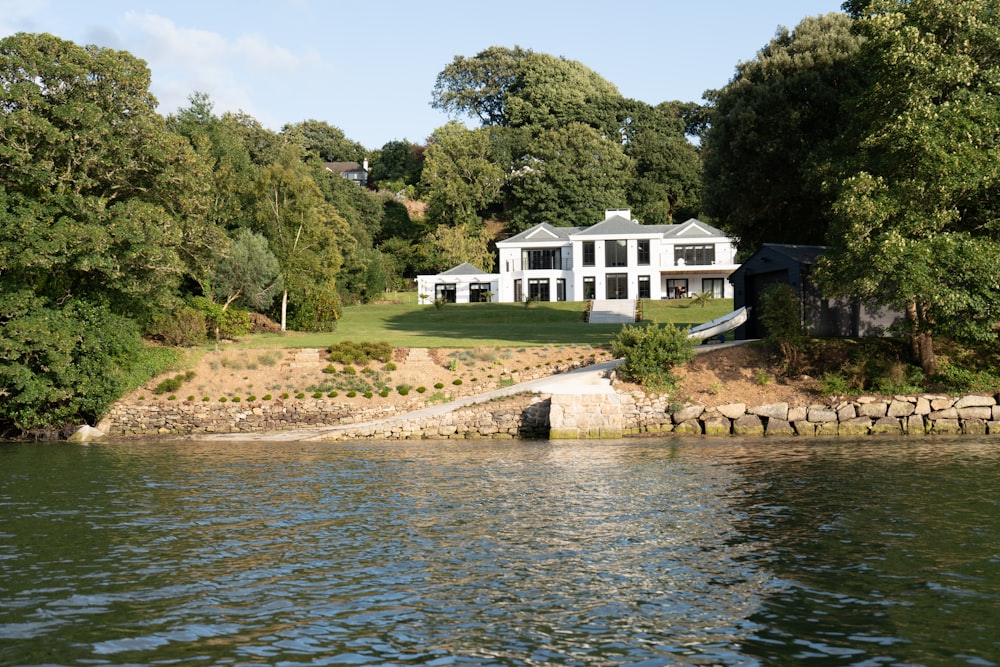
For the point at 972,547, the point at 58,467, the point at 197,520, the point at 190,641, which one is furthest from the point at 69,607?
the point at 58,467

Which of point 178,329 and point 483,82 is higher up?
point 483,82

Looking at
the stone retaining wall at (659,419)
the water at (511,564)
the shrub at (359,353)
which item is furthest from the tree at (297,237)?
the water at (511,564)

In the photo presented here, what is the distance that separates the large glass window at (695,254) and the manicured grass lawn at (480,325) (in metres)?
15.7

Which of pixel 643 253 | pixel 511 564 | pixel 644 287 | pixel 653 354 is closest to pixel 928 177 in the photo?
pixel 653 354

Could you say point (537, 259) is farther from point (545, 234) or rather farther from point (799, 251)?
point (799, 251)

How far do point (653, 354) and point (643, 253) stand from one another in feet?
162

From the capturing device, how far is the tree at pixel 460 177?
92.4m

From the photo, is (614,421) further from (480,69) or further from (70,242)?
(480,69)

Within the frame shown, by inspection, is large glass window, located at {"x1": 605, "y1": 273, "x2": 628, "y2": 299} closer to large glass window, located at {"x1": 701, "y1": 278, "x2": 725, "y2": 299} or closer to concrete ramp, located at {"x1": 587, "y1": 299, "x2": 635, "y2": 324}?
large glass window, located at {"x1": 701, "y1": 278, "x2": 725, "y2": 299}

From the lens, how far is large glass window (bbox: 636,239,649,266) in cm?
7975

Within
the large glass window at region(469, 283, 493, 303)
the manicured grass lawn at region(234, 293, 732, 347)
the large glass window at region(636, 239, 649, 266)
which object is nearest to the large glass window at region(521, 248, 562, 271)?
the large glass window at region(469, 283, 493, 303)

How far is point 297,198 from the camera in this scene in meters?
49.7

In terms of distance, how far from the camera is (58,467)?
78.3ft

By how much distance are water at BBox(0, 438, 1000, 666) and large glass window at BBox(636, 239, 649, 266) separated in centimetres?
5781
